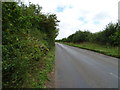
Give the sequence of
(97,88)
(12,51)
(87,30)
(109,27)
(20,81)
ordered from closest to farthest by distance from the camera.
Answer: (20,81), (12,51), (97,88), (109,27), (87,30)

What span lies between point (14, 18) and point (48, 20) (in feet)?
36.4

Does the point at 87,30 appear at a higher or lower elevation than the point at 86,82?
higher

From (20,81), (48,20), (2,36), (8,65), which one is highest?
(48,20)

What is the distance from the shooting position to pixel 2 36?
4004 mm

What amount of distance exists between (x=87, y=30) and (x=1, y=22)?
167 ft

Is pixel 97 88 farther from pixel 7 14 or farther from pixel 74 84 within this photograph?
pixel 7 14

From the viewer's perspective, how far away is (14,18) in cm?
475

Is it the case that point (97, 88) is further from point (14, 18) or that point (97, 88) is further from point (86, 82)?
point (14, 18)

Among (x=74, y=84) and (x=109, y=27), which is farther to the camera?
(x=109, y=27)

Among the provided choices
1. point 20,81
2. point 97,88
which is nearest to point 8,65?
point 20,81

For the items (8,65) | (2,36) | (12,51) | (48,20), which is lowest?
(8,65)

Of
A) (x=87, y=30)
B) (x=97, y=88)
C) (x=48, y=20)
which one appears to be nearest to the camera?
(x=97, y=88)

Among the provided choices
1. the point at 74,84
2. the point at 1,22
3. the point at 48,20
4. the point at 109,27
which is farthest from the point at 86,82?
the point at 109,27

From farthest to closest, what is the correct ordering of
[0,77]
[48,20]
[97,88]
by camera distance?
[48,20] → [97,88] → [0,77]
